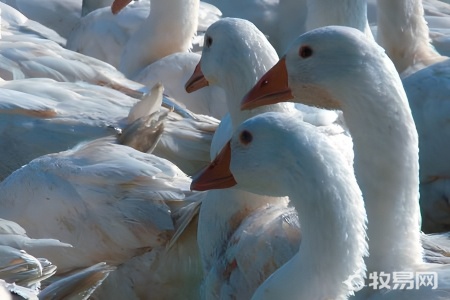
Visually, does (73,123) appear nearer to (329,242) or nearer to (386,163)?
(386,163)

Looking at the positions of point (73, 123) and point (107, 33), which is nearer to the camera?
point (73, 123)

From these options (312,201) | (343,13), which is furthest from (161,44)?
(312,201)

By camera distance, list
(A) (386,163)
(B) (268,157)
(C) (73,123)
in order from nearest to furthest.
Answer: (B) (268,157) < (A) (386,163) < (C) (73,123)

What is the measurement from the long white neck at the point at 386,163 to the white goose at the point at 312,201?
299mm

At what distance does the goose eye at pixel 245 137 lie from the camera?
14.5 ft

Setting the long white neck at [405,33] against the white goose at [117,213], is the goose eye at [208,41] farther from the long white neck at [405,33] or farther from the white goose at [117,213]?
the long white neck at [405,33]

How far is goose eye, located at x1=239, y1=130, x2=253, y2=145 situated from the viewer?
442 cm

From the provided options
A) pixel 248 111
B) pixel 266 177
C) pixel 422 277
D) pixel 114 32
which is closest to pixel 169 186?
pixel 248 111

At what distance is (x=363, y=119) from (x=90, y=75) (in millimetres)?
2685

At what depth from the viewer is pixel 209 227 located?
513 centimetres

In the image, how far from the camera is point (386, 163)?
15.0 ft

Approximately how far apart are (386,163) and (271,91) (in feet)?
1.93

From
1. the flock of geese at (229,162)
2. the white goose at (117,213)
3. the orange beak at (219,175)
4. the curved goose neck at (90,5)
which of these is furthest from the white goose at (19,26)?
the orange beak at (219,175)

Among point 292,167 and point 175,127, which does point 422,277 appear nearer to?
point 292,167
